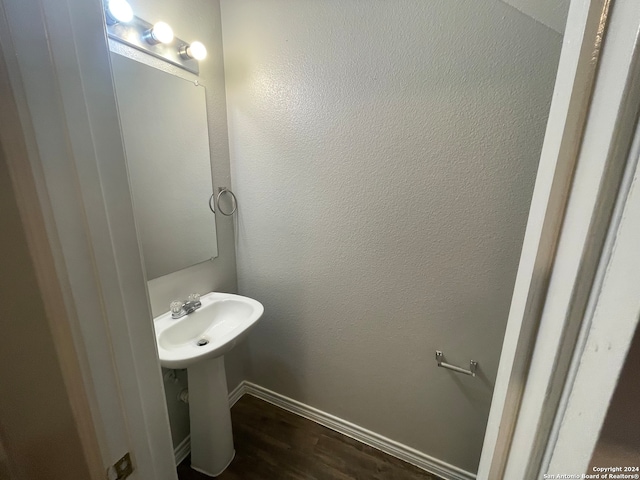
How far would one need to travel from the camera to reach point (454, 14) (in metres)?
0.95

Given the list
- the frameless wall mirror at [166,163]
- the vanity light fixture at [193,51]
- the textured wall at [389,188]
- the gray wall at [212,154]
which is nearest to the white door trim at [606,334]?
the textured wall at [389,188]

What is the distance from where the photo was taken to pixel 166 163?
121cm

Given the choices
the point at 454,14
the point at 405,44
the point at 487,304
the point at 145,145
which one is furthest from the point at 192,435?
the point at 454,14

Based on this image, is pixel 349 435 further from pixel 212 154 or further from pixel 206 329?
pixel 212 154

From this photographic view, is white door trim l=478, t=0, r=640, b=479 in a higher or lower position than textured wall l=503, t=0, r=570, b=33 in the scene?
lower

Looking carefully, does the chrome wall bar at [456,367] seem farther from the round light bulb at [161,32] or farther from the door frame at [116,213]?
the round light bulb at [161,32]

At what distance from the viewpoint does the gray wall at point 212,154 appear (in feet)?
3.90

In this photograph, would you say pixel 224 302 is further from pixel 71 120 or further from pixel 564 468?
pixel 564 468

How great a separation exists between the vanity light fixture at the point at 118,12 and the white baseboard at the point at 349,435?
6.29 ft

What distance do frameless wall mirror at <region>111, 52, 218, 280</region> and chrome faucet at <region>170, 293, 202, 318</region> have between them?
166 millimetres

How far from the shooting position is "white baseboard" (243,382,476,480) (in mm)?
1312

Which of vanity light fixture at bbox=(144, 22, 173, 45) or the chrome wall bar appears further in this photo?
the chrome wall bar

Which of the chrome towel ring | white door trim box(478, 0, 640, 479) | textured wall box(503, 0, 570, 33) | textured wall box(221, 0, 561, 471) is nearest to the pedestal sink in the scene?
textured wall box(221, 0, 561, 471)

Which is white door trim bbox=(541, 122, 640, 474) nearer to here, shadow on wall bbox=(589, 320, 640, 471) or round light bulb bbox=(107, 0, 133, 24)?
shadow on wall bbox=(589, 320, 640, 471)
